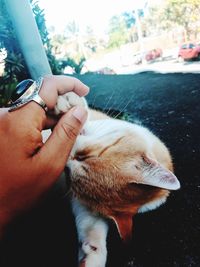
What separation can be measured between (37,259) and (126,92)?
13.3 feet

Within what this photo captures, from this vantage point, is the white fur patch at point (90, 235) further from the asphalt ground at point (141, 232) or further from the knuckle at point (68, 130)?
the knuckle at point (68, 130)

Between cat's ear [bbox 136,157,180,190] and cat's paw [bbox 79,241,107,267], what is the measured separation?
41 centimetres

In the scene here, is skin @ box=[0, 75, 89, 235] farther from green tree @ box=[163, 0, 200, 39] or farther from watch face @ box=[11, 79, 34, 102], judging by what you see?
green tree @ box=[163, 0, 200, 39]

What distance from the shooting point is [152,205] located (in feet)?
5.41

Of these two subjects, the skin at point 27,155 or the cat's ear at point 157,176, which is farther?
the cat's ear at point 157,176

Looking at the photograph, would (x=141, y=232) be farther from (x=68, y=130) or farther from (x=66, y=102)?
(x=66, y=102)

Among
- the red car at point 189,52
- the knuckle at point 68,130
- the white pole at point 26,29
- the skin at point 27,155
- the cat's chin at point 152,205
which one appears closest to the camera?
the skin at point 27,155

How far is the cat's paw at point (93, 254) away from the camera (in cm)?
136

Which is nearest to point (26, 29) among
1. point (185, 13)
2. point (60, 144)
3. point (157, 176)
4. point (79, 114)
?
point (79, 114)

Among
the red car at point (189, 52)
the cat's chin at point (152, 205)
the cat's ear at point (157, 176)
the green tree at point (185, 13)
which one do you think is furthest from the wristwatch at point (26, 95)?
the green tree at point (185, 13)

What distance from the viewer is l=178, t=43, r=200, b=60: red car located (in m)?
20.4

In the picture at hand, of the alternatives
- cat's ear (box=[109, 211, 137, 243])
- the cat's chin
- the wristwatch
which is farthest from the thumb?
the cat's chin

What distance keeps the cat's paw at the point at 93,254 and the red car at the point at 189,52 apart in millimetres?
21093

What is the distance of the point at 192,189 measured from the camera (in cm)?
155
